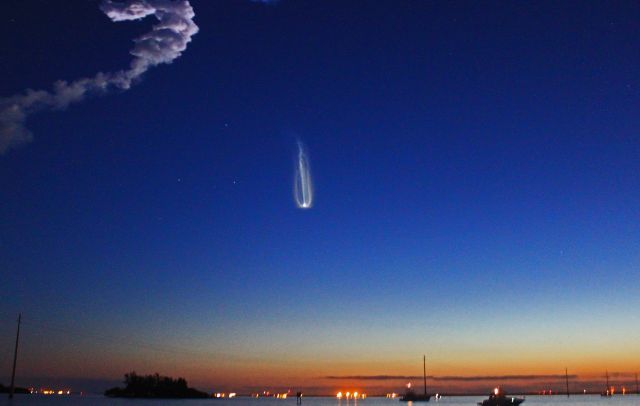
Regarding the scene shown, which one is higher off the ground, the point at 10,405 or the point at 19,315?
the point at 19,315

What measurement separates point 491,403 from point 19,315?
93507 mm

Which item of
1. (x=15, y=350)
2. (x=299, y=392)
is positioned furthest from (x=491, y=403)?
(x=15, y=350)

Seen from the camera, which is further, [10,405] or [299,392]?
[299,392]

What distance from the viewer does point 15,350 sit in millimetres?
108938

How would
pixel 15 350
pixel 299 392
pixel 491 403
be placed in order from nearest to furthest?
pixel 15 350
pixel 491 403
pixel 299 392

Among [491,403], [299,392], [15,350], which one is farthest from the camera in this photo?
[299,392]

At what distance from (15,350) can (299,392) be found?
81243 millimetres

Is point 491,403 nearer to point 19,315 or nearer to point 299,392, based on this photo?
point 299,392

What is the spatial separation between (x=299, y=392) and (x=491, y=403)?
57.4 metres

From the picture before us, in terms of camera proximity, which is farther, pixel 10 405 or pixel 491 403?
pixel 491 403

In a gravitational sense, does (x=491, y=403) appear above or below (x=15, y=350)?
below

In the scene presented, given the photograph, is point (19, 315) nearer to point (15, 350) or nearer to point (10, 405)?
point (15, 350)

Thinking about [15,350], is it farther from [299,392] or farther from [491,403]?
[491,403]

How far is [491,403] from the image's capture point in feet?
430
